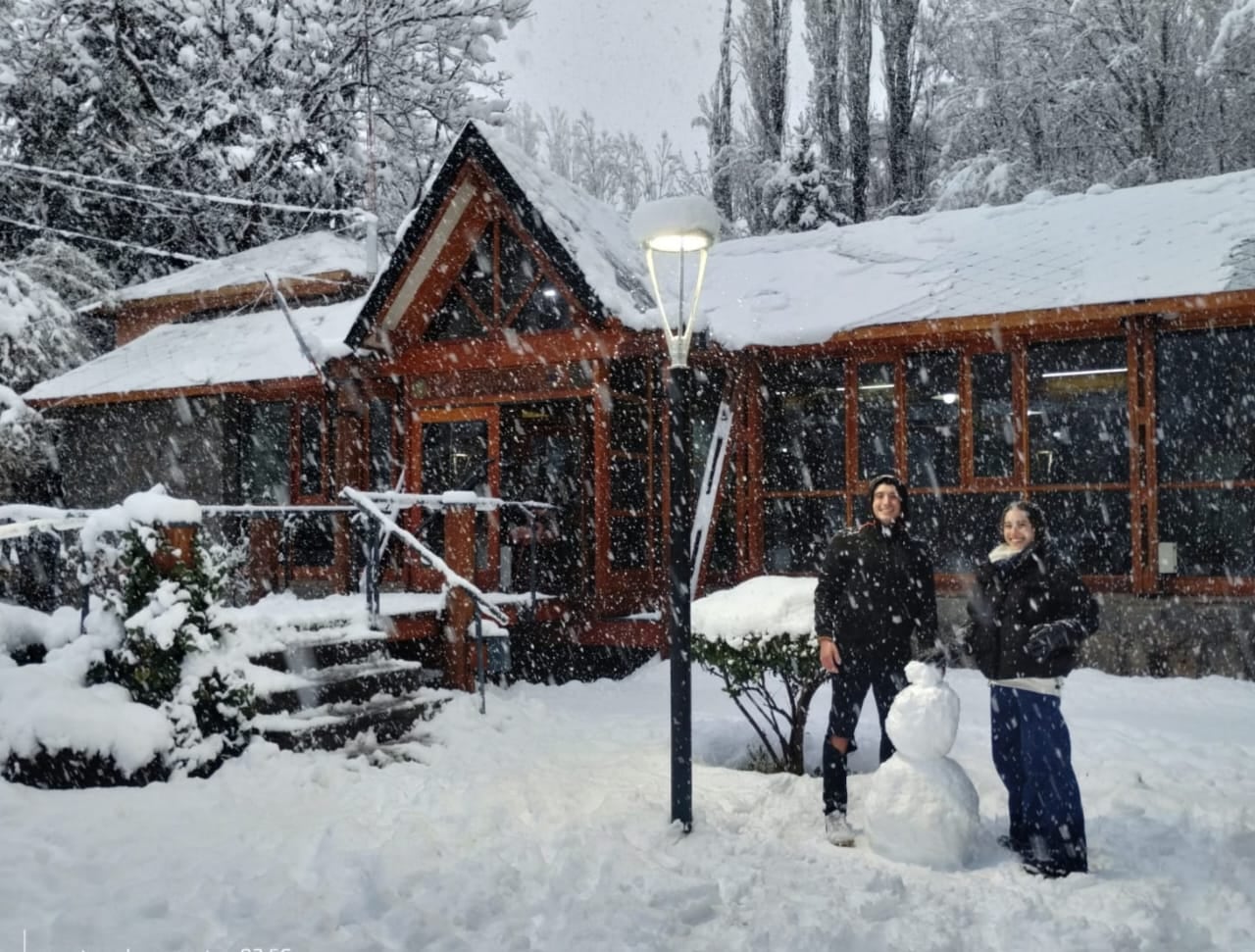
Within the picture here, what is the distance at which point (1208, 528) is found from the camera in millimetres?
10516

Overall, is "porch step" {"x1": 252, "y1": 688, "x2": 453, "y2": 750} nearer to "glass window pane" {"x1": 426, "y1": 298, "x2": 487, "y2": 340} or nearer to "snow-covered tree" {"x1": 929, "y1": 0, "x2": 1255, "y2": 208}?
"glass window pane" {"x1": 426, "y1": 298, "x2": 487, "y2": 340}

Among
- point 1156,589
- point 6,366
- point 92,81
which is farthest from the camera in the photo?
point 92,81

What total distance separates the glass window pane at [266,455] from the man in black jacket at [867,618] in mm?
10494

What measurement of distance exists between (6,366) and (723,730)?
14.5 m

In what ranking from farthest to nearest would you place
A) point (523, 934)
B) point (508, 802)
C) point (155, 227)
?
point (155, 227) < point (508, 802) < point (523, 934)

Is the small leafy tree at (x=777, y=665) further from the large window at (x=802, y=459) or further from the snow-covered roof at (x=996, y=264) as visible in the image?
the large window at (x=802, y=459)

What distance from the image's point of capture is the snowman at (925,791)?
4.55 metres

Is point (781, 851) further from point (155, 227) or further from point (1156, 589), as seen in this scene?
point (155, 227)

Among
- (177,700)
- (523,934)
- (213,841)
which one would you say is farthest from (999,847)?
(177,700)

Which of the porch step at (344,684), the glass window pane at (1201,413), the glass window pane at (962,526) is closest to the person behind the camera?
the porch step at (344,684)

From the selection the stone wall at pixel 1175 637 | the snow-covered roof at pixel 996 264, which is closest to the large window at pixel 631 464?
the snow-covered roof at pixel 996 264

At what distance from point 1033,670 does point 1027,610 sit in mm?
280

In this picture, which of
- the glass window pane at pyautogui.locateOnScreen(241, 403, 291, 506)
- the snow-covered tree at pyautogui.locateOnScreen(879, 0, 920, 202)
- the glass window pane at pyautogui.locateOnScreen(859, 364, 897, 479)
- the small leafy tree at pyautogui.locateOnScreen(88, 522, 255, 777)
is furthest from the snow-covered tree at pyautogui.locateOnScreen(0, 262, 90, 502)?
the snow-covered tree at pyautogui.locateOnScreen(879, 0, 920, 202)

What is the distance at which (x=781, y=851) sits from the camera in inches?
190
